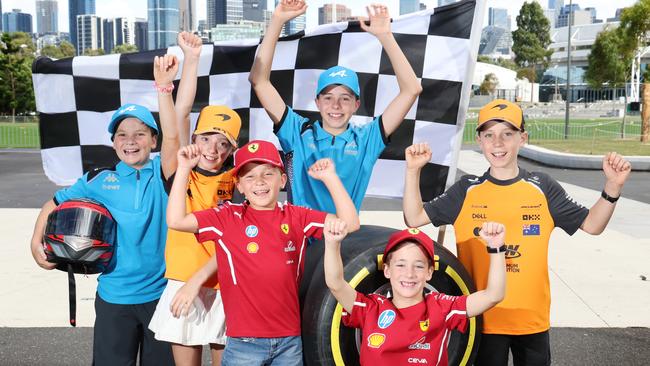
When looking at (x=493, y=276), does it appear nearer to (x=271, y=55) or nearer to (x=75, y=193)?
(x=271, y=55)

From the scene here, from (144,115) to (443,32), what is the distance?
6.61ft

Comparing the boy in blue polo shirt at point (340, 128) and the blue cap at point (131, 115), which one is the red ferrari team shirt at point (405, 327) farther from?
the blue cap at point (131, 115)

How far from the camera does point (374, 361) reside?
2.49m

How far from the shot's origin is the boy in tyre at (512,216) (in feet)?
9.27

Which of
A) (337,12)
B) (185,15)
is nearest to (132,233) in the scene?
(185,15)

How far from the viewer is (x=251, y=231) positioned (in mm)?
2605

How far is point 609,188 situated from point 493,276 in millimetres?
763

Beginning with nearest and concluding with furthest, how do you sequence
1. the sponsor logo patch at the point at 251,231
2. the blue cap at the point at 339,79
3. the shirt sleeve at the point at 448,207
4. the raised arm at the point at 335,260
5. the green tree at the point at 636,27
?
the raised arm at the point at 335,260 < the sponsor logo patch at the point at 251,231 < the shirt sleeve at the point at 448,207 < the blue cap at the point at 339,79 < the green tree at the point at 636,27

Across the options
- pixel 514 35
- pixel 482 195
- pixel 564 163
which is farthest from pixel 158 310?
pixel 514 35

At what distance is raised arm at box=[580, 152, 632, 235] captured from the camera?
9.31ft

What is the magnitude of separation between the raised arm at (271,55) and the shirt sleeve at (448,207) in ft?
2.83

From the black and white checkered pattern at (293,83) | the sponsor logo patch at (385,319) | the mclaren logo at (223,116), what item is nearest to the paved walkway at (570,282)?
the black and white checkered pattern at (293,83)

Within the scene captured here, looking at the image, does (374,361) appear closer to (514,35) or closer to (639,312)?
(639,312)

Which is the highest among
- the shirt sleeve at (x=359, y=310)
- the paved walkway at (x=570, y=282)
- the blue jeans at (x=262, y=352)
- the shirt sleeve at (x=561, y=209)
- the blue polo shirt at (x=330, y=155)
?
the blue polo shirt at (x=330, y=155)
